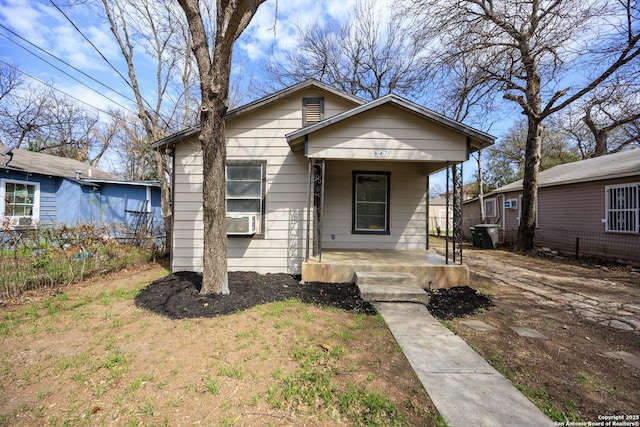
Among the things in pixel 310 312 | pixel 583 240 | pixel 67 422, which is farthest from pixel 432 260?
pixel 583 240

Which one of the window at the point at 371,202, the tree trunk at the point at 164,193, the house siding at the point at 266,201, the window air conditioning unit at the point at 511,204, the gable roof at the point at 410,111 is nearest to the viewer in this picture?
the gable roof at the point at 410,111

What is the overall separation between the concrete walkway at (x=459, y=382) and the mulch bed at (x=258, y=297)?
0.84 meters

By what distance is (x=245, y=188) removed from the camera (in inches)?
237

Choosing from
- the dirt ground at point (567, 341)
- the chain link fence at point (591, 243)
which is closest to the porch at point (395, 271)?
the dirt ground at point (567, 341)

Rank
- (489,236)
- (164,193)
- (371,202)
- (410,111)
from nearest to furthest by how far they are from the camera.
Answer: (410,111)
(371,202)
(164,193)
(489,236)

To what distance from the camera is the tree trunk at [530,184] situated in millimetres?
10992

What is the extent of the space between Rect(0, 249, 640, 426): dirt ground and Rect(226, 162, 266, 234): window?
157 centimetres

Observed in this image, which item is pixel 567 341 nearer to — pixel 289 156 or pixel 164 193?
pixel 289 156

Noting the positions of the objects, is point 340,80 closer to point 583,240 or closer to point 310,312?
point 583,240

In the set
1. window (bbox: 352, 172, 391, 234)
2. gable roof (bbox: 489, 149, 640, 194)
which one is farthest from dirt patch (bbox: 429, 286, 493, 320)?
gable roof (bbox: 489, 149, 640, 194)

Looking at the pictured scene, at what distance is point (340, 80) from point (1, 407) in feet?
66.7

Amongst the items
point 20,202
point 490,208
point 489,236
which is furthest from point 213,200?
point 490,208

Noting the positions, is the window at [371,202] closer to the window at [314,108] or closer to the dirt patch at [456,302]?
the window at [314,108]

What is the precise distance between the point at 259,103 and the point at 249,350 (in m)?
4.84
